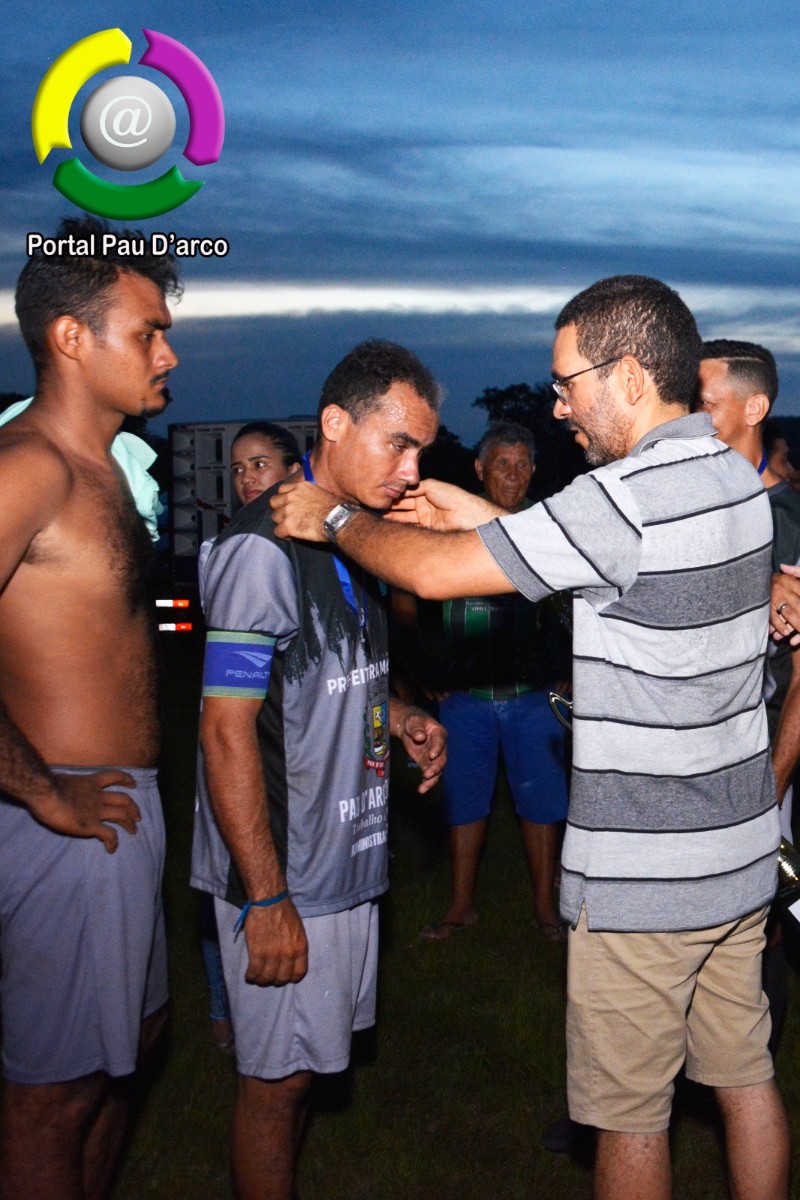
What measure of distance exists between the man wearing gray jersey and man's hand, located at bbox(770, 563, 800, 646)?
1206 mm

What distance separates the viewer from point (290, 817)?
2879 mm

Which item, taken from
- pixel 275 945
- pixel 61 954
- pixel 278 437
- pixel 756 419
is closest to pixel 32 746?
pixel 61 954

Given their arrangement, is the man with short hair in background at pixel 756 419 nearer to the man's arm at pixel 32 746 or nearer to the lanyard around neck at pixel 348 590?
the lanyard around neck at pixel 348 590

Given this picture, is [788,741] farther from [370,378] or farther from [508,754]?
[508,754]

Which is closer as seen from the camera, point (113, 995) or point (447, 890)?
point (113, 995)

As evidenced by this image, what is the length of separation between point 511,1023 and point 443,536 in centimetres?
297

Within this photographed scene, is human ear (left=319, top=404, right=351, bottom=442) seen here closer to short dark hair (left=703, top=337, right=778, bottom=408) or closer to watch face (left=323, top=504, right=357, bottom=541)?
watch face (left=323, top=504, right=357, bottom=541)

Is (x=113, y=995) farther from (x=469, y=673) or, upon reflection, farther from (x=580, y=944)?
(x=469, y=673)

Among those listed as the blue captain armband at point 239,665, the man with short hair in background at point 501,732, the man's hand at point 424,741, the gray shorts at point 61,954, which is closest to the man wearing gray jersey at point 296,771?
the blue captain armband at point 239,665

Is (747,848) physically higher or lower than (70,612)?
lower

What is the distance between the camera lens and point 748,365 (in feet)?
13.6

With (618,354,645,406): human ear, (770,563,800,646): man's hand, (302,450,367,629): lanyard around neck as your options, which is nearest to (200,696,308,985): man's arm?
(302,450,367,629): lanyard around neck

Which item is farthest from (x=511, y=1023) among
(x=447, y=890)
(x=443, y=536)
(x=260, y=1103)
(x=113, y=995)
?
(x=443, y=536)

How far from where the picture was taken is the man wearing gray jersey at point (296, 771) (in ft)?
9.04
